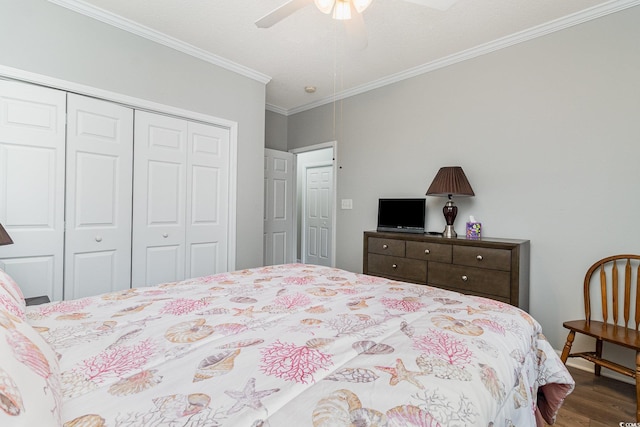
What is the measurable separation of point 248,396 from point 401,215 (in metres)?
2.73

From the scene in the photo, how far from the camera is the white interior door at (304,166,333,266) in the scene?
5336mm

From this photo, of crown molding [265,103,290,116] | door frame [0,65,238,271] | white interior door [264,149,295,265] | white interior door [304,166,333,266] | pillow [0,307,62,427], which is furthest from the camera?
white interior door [304,166,333,266]

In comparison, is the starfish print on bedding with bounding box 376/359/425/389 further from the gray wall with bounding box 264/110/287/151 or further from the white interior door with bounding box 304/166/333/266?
the white interior door with bounding box 304/166/333/266

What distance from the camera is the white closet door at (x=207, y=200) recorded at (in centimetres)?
302

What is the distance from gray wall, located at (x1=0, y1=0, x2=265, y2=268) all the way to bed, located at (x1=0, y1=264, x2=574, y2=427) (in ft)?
6.20

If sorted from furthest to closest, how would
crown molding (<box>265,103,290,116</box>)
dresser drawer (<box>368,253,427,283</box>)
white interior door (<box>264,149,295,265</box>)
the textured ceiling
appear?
crown molding (<box>265,103,290,116</box>) < white interior door (<box>264,149,295,265</box>) < dresser drawer (<box>368,253,427,283</box>) < the textured ceiling

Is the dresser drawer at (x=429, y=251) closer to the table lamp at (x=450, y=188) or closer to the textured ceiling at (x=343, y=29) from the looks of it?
the table lamp at (x=450, y=188)

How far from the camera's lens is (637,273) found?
6.78ft

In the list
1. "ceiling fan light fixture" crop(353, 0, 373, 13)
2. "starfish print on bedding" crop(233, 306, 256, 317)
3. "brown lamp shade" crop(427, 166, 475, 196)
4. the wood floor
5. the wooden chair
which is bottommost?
the wood floor

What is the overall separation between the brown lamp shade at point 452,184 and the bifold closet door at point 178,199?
2.08 metres

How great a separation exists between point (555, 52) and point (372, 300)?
8.29ft

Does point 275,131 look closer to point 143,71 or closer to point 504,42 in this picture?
point 143,71

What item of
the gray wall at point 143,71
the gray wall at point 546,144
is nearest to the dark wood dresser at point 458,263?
the gray wall at point 546,144

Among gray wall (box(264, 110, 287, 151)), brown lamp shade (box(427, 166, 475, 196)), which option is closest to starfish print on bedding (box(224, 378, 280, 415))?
brown lamp shade (box(427, 166, 475, 196))
